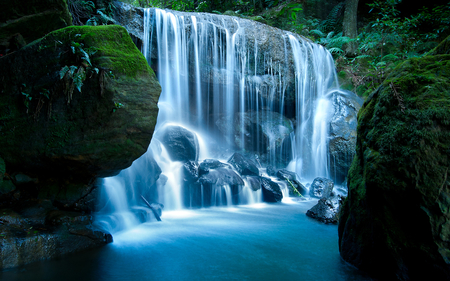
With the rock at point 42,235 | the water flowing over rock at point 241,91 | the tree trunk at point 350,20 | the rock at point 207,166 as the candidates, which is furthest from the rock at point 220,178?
the tree trunk at point 350,20

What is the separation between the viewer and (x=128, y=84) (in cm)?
458

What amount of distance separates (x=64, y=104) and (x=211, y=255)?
3.61 metres

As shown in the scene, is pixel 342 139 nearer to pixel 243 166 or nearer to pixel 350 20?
pixel 243 166

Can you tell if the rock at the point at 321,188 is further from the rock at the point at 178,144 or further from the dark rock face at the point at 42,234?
the dark rock face at the point at 42,234

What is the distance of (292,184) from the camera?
9719 mm

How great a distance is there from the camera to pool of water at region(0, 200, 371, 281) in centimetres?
361

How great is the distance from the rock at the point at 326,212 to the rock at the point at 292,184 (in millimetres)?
2669

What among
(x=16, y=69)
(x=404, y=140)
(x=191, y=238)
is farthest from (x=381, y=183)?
(x=16, y=69)

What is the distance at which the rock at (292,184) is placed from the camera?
9.48 meters

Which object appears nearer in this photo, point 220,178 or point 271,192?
point 220,178

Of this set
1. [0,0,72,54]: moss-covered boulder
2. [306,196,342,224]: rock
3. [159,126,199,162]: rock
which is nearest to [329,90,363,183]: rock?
[306,196,342,224]: rock

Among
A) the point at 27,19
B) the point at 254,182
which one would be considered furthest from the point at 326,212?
the point at 27,19

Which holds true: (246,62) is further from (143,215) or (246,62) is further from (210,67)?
(143,215)

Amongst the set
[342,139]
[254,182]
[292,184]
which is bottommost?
[292,184]
